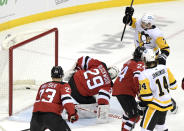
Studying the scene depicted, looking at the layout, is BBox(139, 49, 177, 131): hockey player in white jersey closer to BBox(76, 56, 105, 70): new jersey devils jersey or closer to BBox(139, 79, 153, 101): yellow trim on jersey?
BBox(139, 79, 153, 101): yellow trim on jersey

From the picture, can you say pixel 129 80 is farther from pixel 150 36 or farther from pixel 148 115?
pixel 150 36

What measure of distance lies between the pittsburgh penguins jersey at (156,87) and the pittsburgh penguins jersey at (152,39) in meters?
1.45

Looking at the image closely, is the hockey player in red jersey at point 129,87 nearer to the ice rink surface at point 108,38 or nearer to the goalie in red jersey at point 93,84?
the goalie in red jersey at point 93,84

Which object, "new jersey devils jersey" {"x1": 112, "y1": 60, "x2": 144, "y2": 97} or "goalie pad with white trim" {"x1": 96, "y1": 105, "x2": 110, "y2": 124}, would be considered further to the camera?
"goalie pad with white trim" {"x1": 96, "y1": 105, "x2": 110, "y2": 124}

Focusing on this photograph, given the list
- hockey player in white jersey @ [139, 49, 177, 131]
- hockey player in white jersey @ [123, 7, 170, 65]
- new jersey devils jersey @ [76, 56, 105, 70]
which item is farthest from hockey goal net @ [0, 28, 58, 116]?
hockey player in white jersey @ [139, 49, 177, 131]

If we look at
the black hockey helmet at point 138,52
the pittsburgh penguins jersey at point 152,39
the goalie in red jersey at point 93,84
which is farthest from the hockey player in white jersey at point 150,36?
the black hockey helmet at point 138,52

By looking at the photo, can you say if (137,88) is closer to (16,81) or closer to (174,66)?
(16,81)

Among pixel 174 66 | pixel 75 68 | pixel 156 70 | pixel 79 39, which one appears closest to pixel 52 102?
pixel 156 70

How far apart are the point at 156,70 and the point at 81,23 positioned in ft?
17.8

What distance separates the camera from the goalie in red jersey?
6.32 meters

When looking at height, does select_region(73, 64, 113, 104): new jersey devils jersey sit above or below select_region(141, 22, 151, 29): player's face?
below

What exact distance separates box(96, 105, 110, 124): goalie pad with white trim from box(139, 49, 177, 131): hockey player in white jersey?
0.99 metres

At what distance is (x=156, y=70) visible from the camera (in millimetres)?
→ 5281

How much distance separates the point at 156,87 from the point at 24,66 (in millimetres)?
2065
